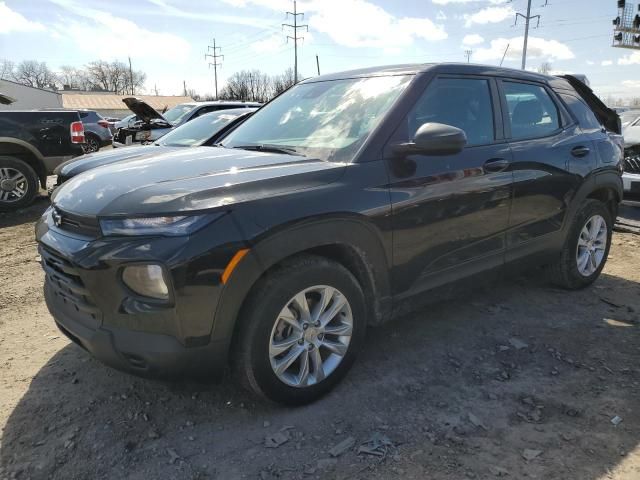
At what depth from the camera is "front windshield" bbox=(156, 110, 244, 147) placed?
6.88 metres

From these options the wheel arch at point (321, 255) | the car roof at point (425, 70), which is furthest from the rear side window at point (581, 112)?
the wheel arch at point (321, 255)

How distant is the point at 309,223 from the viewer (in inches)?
99.9

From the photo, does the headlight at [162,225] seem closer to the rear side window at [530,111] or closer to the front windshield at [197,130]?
the rear side window at [530,111]

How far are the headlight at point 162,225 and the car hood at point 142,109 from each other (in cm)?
805

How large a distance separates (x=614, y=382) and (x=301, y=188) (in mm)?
2248

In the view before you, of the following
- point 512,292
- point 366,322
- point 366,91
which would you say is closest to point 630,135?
point 512,292

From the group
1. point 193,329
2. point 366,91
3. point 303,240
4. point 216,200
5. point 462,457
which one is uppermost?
point 366,91

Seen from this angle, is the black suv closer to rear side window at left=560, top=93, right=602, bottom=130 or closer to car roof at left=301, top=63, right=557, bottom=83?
car roof at left=301, top=63, right=557, bottom=83

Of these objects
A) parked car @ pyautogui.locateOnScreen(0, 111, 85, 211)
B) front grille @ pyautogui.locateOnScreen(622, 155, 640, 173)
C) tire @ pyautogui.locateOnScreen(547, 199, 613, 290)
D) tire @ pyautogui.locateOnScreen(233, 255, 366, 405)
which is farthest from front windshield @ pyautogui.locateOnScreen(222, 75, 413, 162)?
parked car @ pyautogui.locateOnScreen(0, 111, 85, 211)

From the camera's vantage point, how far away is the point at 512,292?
15.0 feet

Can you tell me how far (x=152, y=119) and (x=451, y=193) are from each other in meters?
9.10

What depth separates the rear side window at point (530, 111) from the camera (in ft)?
12.3

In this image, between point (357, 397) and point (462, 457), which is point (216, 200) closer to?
point (357, 397)

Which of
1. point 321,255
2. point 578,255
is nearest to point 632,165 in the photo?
point 578,255
